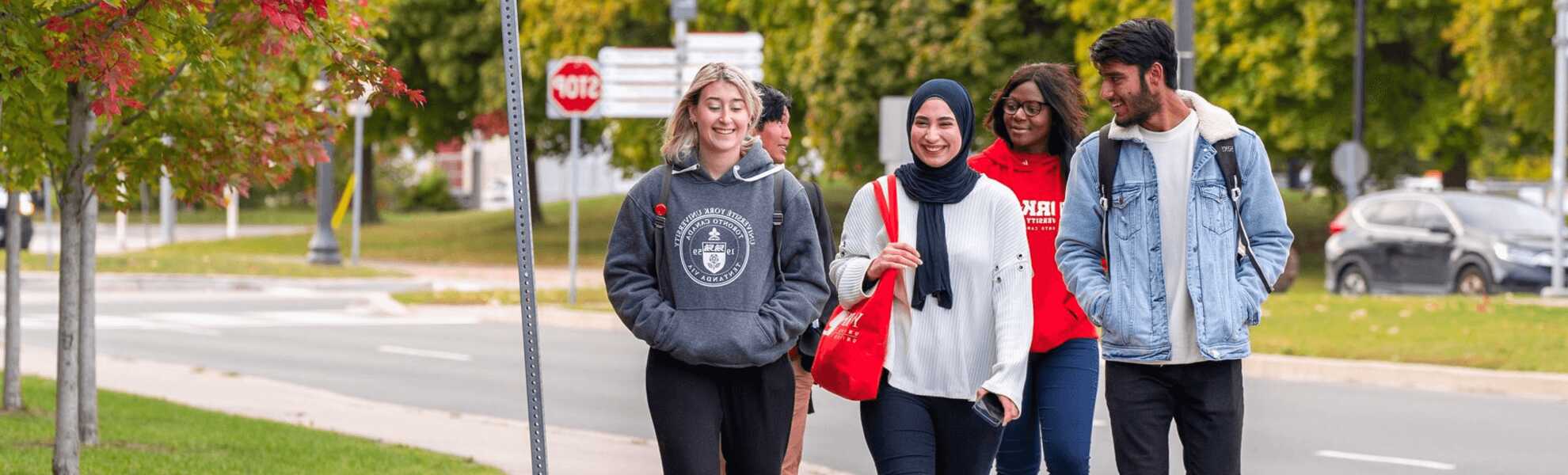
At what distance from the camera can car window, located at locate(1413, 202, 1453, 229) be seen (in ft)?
72.5

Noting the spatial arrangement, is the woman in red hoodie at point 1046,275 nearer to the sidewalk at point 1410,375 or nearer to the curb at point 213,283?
the sidewalk at point 1410,375

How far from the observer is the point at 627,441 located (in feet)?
32.9

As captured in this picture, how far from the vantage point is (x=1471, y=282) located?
21828mm

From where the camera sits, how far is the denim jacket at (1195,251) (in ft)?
15.5

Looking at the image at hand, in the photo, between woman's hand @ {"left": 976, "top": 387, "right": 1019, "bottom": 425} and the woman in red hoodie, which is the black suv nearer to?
the woman in red hoodie

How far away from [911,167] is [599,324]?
14700 mm

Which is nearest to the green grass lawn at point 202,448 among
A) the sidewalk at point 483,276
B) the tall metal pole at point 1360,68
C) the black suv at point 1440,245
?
the black suv at point 1440,245

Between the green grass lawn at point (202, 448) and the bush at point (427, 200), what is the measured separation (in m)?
59.7

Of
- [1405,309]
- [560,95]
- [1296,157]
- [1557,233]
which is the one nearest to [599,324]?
[560,95]

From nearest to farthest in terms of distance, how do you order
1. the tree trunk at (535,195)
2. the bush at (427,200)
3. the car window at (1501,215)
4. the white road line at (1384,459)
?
1. the white road line at (1384,459)
2. the car window at (1501,215)
3. the tree trunk at (535,195)
4. the bush at (427,200)

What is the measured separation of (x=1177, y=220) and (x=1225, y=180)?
0.15 meters

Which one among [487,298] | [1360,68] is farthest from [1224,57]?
[487,298]

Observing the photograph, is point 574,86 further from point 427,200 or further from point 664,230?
point 427,200

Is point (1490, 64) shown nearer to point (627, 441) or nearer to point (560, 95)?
point (560, 95)
